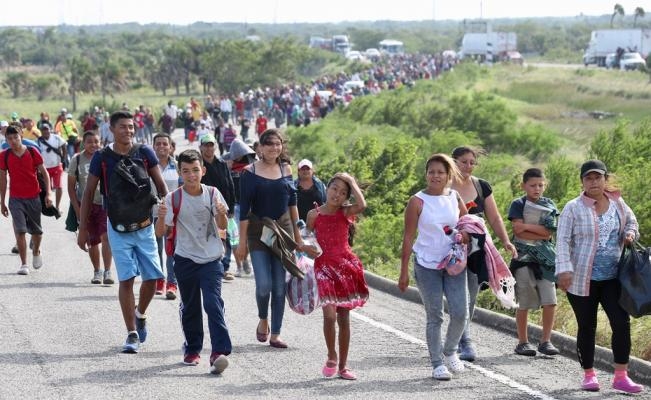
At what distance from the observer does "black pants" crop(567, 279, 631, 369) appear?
29.1 feet

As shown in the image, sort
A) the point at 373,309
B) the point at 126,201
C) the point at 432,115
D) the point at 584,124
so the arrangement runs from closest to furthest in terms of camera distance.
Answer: the point at 126,201 < the point at 373,309 < the point at 432,115 < the point at 584,124

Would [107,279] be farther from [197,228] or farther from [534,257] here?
[534,257]

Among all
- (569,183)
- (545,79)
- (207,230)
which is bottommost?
(545,79)

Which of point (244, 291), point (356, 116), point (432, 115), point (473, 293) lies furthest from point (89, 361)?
point (356, 116)

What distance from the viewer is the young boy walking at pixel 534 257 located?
1014cm

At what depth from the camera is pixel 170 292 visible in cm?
1279

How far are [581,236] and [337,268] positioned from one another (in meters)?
1.78

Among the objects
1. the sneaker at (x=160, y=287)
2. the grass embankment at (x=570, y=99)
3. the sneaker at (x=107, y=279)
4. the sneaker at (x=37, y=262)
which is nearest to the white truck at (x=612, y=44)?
the grass embankment at (x=570, y=99)

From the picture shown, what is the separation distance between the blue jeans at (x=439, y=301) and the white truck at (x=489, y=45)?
→ 112m

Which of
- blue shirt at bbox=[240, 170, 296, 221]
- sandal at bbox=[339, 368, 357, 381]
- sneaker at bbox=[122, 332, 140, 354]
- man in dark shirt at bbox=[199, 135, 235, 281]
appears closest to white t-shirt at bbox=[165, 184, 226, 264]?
blue shirt at bbox=[240, 170, 296, 221]

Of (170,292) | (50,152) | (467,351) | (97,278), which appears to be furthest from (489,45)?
(467,351)

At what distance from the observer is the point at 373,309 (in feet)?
41.2

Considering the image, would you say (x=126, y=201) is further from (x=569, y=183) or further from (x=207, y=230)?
(x=569, y=183)

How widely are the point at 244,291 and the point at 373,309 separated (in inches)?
64.7
